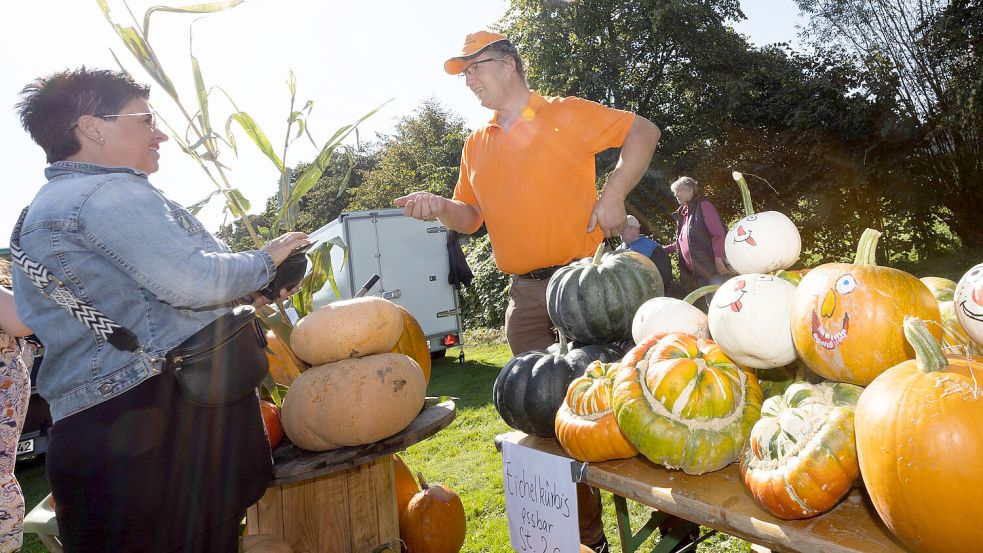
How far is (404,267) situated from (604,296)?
843 centimetres

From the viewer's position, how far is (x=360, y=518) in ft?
8.25

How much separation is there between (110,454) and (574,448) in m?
1.20

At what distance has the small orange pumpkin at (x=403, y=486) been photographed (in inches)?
129

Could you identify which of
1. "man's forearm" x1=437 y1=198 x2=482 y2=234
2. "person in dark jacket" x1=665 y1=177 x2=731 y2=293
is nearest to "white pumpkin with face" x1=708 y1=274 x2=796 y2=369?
"man's forearm" x1=437 y1=198 x2=482 y2=234

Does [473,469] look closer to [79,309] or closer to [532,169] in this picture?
Answer: [532,169]

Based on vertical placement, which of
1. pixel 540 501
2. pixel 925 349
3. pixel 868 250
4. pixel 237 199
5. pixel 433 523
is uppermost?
pixel 237 199

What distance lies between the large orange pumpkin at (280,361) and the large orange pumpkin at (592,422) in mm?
1630

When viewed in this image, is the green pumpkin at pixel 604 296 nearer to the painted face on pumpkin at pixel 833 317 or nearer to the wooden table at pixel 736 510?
the wooden table at pixel 736 510

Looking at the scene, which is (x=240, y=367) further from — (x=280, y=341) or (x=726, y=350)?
(x=726, y=350)

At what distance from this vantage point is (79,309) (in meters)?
1.58

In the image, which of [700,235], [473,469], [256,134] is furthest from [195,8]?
[700,235]

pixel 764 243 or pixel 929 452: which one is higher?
pixel 764 243

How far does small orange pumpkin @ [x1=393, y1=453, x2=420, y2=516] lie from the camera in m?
3.27

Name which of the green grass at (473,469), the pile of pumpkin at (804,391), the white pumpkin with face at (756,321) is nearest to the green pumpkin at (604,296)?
the pile of pumpkin at (804,391)
